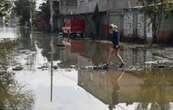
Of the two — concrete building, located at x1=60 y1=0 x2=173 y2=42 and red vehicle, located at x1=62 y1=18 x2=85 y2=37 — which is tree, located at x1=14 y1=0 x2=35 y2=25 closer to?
concrete building, located at x1=60 y1=0 x2=173 y2=42

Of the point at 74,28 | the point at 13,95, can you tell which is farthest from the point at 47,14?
the point at 13,95

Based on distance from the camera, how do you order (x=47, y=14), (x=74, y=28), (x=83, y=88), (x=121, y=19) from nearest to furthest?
1. (x=83, y=88)
2. (x=121, y=19)
3. (x=74, y=28)
4. (x=47, y=14)

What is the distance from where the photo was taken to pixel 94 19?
64688 millimetres

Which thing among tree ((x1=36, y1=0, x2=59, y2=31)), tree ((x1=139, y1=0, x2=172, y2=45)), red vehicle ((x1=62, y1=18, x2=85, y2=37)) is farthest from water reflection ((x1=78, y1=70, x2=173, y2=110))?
tree ((x1=36, y1=0, x2=59, y2=31))

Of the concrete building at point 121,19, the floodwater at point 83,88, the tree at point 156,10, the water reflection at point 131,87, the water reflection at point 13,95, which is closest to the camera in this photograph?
the water reflection at point 13,95

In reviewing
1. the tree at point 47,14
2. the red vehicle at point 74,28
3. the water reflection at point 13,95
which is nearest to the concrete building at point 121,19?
the red vehicle at point 74,28

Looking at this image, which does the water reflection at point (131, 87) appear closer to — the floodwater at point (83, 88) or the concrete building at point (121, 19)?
the floodwater at point (83, 88)

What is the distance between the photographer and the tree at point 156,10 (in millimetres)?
35312

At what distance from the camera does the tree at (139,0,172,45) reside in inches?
1390

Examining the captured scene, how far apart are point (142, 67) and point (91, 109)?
962 cm

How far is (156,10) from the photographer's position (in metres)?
35.9

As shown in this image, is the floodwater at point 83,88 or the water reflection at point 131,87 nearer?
the floodwater at point 83,88

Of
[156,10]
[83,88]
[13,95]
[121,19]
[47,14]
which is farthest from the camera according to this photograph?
[47,14]

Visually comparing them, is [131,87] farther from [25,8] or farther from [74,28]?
[25,8]
